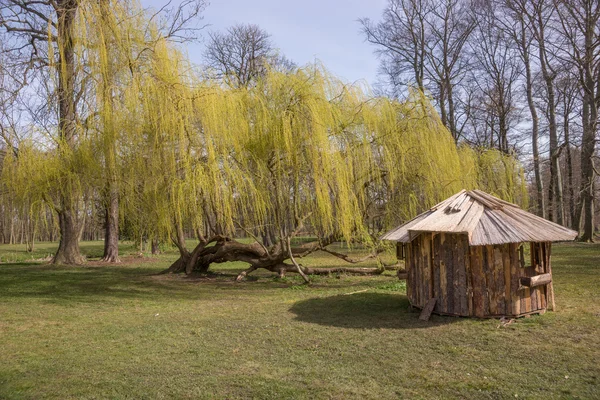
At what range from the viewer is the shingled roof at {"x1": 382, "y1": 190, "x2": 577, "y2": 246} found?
6703 millimetres

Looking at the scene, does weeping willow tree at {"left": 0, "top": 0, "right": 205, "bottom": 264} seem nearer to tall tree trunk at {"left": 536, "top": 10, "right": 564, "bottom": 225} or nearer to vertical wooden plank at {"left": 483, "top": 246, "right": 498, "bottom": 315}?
vertical wooden plank at {"left": 483, "top": 246, "right": 498, "bottom": 315}

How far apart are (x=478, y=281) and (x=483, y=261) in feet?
1.02

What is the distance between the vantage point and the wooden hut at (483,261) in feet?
22.6

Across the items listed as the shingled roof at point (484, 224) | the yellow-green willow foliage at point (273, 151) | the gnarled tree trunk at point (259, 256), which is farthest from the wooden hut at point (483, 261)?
the gnarled tree trunk at point (259, 256)

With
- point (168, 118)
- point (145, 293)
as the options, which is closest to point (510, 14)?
point (168, 118)

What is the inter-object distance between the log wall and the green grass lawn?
263mm

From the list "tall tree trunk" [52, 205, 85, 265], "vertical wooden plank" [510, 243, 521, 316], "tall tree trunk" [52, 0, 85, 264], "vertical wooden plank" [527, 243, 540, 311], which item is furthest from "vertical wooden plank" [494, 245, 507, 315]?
"tall tree trunk" [52, 205, 85, 265]

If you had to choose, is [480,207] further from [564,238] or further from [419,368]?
[419,368]

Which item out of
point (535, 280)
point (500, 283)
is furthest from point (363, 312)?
point (535, 280)

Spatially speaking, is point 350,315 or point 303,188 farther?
point 303,188

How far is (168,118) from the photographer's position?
946 centimetres

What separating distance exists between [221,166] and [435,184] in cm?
523

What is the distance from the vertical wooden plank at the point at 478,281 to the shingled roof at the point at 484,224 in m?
0.34

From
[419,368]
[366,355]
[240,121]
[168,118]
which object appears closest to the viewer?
[419,368]
